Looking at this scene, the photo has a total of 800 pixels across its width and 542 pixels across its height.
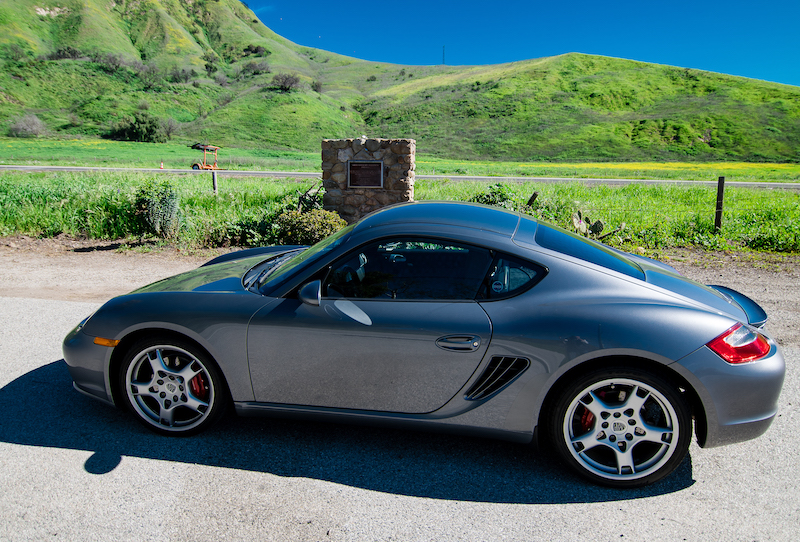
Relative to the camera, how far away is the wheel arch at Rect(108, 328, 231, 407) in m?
2.97

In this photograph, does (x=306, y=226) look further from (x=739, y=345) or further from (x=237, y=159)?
(x=237, y=159)

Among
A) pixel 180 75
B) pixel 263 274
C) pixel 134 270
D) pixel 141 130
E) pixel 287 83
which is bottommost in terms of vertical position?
pixel 134 270

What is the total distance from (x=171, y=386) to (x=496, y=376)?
1926mm

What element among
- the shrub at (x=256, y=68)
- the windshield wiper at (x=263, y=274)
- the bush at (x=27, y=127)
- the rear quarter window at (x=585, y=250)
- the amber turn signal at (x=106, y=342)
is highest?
the shrub at (x=256, y=68)

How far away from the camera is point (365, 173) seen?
9828 millimetres

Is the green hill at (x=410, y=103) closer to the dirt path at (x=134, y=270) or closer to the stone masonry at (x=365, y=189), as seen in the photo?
the stone masonry at (x=365, y=189)

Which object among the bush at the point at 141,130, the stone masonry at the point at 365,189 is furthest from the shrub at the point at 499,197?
the bush at the point at 141,130

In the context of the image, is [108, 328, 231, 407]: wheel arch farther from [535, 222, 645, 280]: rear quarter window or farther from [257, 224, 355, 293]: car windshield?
[535, 222, 645, 280]: rear quarter window

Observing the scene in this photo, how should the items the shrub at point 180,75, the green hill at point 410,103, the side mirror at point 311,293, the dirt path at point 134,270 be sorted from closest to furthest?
the side mirror at point 311,293
the dirt path at point 134,270
the green hill at point 410,103
the shrub at point 180,75

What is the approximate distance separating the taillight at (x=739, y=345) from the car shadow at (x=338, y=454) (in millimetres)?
776

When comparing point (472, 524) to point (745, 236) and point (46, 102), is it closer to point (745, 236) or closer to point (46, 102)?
point (745, 236)

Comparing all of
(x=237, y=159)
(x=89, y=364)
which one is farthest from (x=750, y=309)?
(x=237, y=159)

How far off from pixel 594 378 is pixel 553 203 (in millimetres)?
8115

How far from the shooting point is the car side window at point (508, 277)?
2.68 meters
